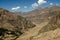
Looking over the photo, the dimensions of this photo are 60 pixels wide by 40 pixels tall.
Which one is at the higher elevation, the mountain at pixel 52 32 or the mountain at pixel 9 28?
the mountain at pixel 9 28

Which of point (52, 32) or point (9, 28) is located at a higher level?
point (9, 28)

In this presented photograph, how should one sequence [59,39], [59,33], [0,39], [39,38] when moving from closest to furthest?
[59,39] → [59,33] → [39,38] → [0,39]

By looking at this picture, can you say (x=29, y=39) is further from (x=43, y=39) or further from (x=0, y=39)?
(x=0, y=39)

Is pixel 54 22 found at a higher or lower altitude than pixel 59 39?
Answer: higher

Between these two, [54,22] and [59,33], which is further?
[54,22]

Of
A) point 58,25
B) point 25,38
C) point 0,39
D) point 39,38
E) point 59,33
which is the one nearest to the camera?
point 59,33

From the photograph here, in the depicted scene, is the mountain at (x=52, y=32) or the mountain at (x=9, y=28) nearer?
the mountain at (x=52, y=32)

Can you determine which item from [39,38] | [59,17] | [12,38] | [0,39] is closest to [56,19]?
[59,17]

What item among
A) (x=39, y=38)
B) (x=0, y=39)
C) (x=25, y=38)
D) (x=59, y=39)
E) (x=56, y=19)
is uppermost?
(x=0, y=39)

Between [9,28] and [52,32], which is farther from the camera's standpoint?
[9,28]

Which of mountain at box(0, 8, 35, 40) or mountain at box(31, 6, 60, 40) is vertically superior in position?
mountain at box(0, 8, 35, 40)

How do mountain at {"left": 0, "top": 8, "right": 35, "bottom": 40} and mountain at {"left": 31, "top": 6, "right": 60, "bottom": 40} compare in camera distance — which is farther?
mountain at {"left": 0, "top": 8, "right": 35, "bottom": 40}
